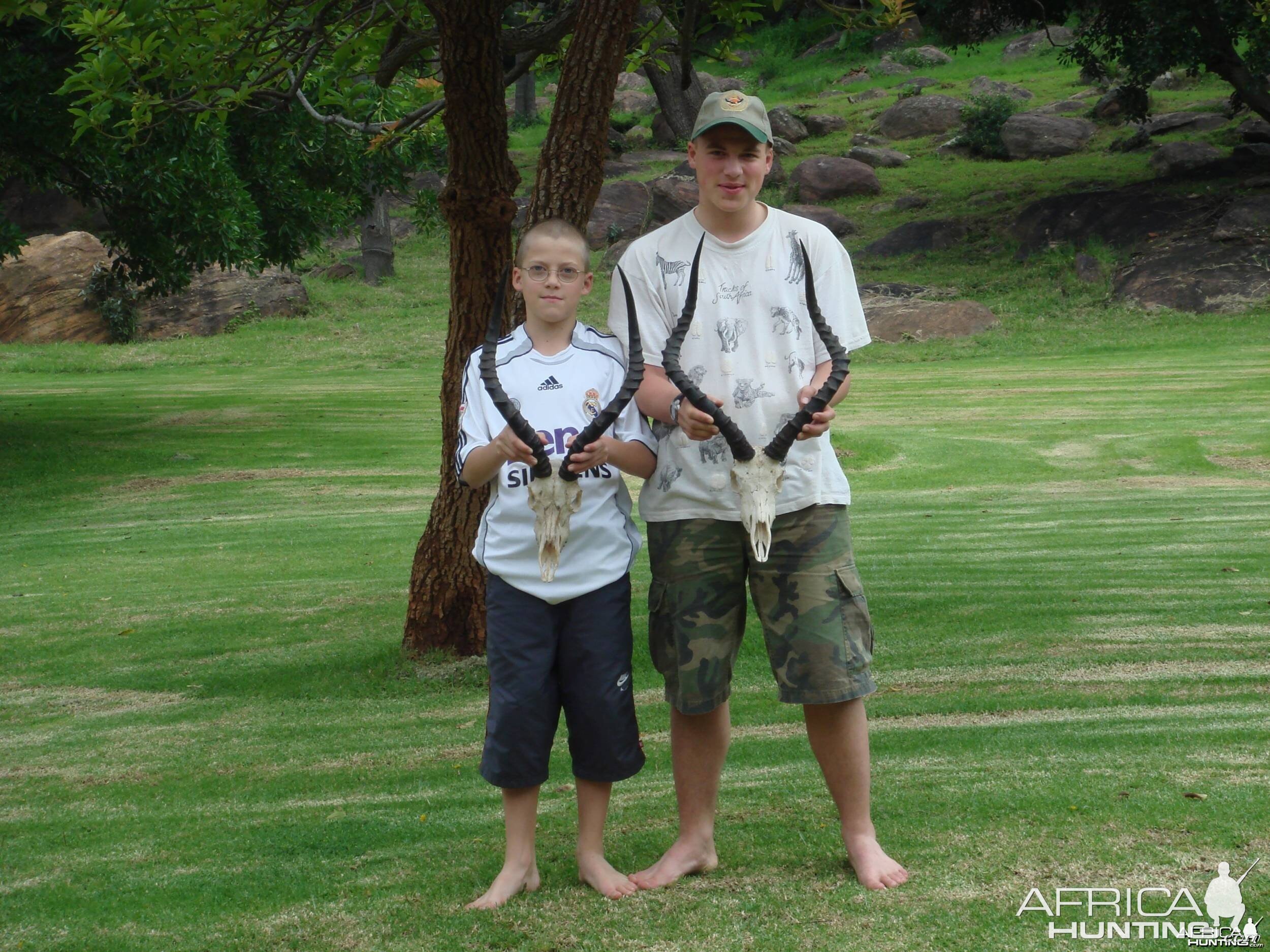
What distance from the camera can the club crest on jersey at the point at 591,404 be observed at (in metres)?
4.18

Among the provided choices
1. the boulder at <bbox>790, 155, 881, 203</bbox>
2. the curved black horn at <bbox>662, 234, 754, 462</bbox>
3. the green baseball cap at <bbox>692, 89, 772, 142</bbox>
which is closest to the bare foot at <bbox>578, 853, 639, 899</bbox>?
the curved black horn at <bbox>662, 234, 754, 462</bbox>

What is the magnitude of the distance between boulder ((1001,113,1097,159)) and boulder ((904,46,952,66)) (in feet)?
45.3

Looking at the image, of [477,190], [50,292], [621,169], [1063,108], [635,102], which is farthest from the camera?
[635,102]

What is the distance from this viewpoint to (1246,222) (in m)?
28.0

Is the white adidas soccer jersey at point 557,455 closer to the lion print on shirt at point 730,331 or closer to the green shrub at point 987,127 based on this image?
the lion print on shirt at point 730,331

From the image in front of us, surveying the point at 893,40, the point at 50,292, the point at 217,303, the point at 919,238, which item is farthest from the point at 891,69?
the point at 50,292

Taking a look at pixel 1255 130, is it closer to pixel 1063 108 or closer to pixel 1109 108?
pixel 1109 108

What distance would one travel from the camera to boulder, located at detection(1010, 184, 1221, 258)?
30266mm

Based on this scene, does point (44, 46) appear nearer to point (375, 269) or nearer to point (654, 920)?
point (654, 920)

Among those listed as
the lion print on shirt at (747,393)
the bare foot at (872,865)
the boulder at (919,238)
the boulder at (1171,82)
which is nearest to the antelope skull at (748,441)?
the lion print on shirt at (747,393)

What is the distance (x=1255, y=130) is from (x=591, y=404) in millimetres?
36304

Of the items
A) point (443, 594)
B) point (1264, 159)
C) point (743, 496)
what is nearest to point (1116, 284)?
point (1264, 159)

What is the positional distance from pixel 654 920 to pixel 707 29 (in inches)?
244

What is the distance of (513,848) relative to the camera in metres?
4.33
